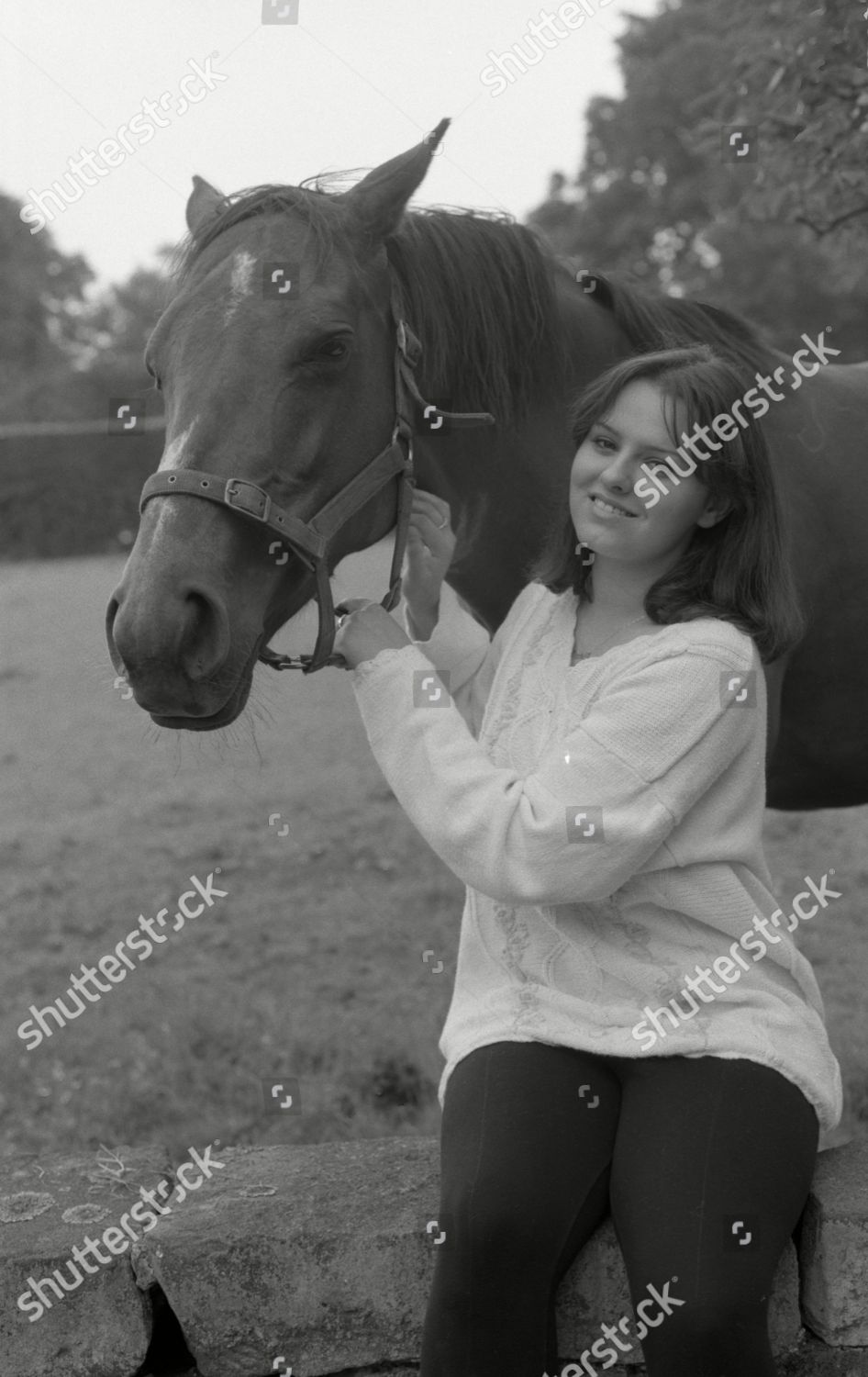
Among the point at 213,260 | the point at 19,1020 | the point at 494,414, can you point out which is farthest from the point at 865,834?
the point at 213,260

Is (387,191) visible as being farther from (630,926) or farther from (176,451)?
(630,926)

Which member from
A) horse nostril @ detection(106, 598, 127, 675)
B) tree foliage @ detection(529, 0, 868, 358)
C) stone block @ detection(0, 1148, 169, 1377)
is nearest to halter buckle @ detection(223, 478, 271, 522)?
horse nostril @ detection(106, 598, 127, 675)

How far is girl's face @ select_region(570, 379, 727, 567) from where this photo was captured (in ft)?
6.51

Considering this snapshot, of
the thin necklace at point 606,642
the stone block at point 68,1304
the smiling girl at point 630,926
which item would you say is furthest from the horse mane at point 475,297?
the stone block at point 68,1304

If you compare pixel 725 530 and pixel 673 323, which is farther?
pixel 673 323

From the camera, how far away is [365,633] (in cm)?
201

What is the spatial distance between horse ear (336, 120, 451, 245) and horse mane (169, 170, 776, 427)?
4cm

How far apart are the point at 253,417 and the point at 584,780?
0.71 m

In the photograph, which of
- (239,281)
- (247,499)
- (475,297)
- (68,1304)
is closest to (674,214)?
(475,297)

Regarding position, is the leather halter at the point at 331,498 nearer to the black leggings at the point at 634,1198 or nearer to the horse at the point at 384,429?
the horse at the point at 384,429

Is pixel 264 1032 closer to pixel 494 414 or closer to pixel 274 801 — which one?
pixel 494 414

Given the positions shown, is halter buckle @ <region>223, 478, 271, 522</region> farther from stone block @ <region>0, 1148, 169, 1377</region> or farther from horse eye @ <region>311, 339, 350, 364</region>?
stone block @ <region>0, 1148, 169, 1377</region>

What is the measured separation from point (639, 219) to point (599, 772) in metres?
26.8

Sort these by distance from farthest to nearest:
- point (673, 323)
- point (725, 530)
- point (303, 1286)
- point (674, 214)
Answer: point (674, 214), point (673, 323), point (303, 1286), point (725, 530)
